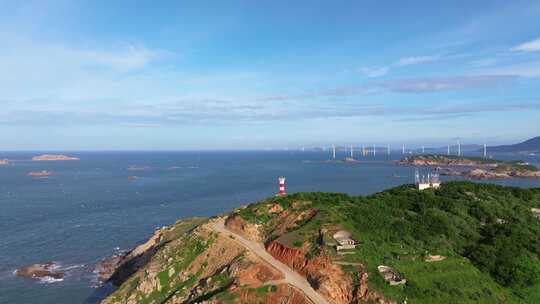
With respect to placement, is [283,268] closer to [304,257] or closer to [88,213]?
[304,257]

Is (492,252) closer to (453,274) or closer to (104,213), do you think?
(453,274)

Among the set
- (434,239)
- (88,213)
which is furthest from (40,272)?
(434,239)

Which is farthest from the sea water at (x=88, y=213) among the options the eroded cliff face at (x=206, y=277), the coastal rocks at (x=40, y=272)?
the eroded cliff face at (x=206, y=277)

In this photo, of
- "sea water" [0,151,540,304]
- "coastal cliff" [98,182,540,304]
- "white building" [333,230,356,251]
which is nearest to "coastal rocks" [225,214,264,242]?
"coastal cliff" [98,182,540,304]

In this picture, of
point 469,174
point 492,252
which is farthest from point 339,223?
point 469,174

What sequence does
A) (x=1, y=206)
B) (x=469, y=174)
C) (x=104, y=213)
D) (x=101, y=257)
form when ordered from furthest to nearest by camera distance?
(x=469, y=174) < (x=1, y=206) < (x=104, y=213) < (x=101, y=257)
